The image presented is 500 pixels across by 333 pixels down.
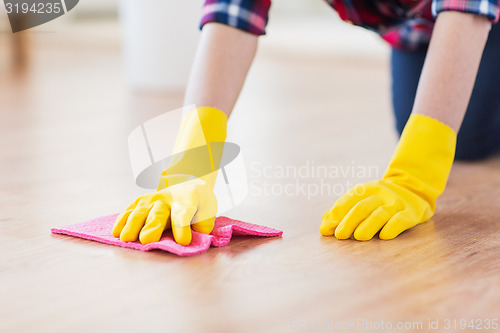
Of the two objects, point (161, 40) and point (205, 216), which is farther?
point (161, 40)

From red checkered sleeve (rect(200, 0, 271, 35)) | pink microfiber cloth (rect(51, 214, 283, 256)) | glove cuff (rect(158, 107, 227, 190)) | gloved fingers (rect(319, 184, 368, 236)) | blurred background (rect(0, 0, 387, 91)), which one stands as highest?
red checkered sleeve (rect(200, 0, 271, 35))

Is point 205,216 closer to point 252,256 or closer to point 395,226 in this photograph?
point 252,256

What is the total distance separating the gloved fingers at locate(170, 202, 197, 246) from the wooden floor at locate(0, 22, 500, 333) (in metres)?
0.03

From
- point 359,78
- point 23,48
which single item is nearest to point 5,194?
point 359,78

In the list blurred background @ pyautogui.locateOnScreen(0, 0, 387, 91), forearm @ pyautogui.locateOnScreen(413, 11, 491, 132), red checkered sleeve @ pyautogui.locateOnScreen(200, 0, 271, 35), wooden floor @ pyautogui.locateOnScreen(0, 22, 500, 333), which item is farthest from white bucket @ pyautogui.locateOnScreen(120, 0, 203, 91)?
forearm @ pyautogui.locateOnScreen(413, 11, 491, 132)

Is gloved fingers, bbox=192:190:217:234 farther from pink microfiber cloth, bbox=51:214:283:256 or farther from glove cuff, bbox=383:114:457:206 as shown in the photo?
glove cuff, bbox=383:114:457:206

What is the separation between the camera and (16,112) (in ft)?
6.54

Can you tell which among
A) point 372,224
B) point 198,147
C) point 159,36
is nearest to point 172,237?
point 198,147

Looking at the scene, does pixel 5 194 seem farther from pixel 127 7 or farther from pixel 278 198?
pixel 127 7

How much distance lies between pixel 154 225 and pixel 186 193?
0.21 feet

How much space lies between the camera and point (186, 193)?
3.01 ft

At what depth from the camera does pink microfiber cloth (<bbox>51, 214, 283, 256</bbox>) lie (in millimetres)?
863

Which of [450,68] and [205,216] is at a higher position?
[450,68]

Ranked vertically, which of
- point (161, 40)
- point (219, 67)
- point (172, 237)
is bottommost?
point (161, 40)
